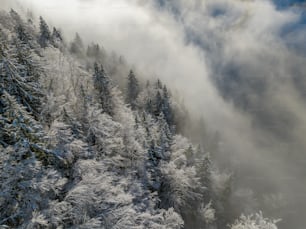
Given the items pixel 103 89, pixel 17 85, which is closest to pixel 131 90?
pixel 103 89

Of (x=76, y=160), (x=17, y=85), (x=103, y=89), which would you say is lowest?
(x=76, y=160)

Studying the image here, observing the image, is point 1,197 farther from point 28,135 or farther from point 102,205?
point 102,205

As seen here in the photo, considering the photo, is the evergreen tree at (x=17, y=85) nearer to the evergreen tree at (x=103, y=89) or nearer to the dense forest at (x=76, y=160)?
the dense forest at (x=76, y=160)

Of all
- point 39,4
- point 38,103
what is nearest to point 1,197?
point 38,103

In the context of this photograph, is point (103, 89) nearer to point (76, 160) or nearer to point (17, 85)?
point (76, 160)

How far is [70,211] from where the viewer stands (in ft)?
40.3

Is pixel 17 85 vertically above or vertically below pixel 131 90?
below

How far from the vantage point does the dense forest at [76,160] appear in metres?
10.4

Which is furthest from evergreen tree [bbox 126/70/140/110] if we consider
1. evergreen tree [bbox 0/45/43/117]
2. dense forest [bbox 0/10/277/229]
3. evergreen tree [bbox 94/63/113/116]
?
evergreen tree [bbox 0/45/43/117]

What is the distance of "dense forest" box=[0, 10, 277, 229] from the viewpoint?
34.1 feet

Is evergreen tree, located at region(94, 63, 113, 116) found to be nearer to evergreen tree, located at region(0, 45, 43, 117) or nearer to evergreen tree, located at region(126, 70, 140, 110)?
evergreen tree, located at region(0, 45, 43, 117)

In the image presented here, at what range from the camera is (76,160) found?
16.5m

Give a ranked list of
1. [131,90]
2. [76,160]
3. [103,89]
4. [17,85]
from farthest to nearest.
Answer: [131,90] → [103,89] → [76,160] → [17,85]

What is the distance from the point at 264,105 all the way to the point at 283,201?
368 feet
